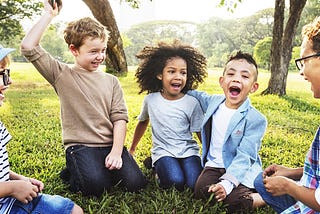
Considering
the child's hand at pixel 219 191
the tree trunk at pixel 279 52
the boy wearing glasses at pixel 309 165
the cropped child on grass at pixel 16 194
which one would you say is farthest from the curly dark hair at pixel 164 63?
the tree trunk at pixel 279 52

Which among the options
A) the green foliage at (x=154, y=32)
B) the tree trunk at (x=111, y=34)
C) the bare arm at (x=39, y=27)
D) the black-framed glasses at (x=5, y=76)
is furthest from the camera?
the green foliage at (x=154, y=32)

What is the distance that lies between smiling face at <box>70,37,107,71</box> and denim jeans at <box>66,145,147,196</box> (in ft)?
1.99

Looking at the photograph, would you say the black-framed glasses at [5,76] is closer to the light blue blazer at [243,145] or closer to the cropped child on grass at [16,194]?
the cropped child on grass at [16,194]

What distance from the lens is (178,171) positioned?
120 inches

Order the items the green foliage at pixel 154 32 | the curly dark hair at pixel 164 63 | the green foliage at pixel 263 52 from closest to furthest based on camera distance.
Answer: the curly dark hair at pixel 164 63 < the green foliage at pixel 263 52 < the green foliage at pixel 154 32

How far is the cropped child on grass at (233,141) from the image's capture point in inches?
107

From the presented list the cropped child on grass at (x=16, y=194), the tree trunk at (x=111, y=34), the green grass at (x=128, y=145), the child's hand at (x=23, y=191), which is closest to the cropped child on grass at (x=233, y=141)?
the green grass at (x=128, y=145)

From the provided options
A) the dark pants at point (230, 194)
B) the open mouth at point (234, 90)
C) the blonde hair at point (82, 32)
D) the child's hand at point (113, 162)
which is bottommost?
the dark pants at point (230, 194)

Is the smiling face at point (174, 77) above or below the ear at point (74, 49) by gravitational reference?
below

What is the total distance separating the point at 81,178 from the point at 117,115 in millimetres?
535

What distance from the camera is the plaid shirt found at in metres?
1.92

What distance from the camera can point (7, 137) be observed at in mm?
2076

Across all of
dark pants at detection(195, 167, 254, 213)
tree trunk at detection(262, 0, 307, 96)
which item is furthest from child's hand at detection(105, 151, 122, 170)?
tree trunk at detection(262, 0, 307, 96)

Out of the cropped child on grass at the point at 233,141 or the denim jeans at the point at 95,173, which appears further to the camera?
the denim jeans at the point at 95,173
